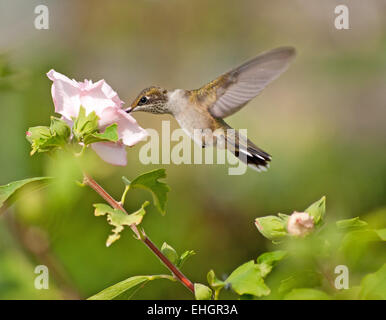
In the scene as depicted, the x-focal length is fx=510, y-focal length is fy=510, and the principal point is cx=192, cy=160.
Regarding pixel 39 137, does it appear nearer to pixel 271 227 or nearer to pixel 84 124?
pixel 84 124

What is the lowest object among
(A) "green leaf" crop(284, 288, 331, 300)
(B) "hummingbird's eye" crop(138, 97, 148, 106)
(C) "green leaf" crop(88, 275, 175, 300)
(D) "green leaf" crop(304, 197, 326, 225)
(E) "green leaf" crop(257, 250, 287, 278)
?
(C) "green leaf" crop(88, 275, 175, 300)

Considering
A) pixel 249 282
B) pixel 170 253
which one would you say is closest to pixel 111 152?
pixel 170 253

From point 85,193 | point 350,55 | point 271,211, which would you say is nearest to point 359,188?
point 271,211

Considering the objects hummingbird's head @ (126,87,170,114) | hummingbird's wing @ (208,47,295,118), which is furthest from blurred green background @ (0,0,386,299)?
hummingbird's wing @ (208,47,295,118)
